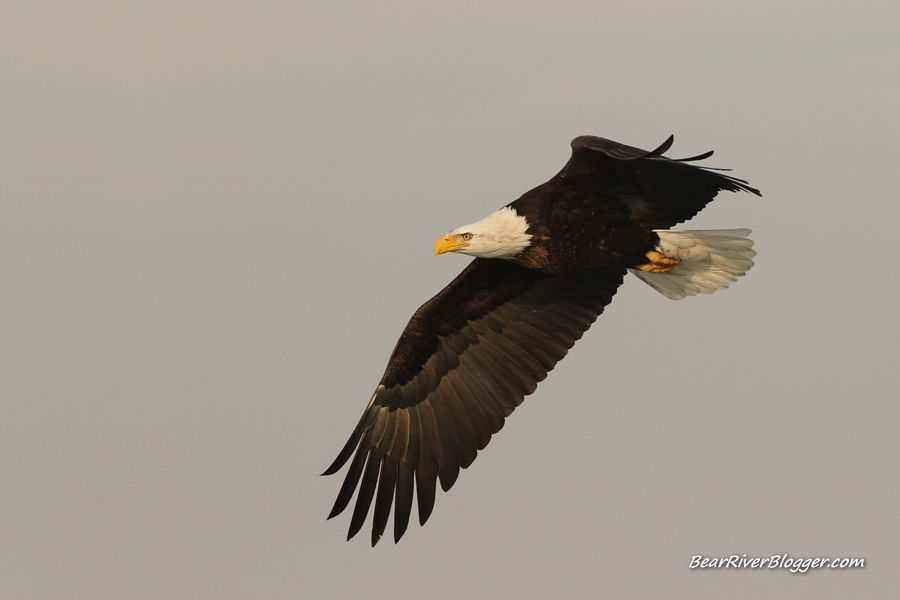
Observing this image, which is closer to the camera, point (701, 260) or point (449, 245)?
point (449, 245)

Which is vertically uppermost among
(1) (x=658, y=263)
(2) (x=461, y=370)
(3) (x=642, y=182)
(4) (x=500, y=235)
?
(3) (x=642, y=182)

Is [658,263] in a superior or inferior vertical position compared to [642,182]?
inferior

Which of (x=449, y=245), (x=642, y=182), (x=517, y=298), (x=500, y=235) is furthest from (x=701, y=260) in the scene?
(x=449, y=245)

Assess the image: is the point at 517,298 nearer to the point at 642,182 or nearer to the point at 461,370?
the point at 461,370

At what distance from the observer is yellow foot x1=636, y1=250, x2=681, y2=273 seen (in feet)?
27.7

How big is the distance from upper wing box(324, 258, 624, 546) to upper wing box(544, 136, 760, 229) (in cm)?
83

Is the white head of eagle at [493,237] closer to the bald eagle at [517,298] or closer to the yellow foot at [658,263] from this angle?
the bald eagle at [517,298]

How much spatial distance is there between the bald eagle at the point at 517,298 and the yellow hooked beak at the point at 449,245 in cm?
1

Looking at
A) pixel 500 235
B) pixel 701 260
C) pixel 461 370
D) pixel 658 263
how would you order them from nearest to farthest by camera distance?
pixel 500 235 → pixel 658 263 → pixel 701 260 → pixel 461 370

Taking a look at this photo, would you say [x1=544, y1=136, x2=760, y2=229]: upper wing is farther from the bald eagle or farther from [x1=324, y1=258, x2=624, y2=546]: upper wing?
[x1=324, y1=258, x2=624, y2=546]: upper wing

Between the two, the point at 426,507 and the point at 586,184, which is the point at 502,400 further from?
the point at 586,184

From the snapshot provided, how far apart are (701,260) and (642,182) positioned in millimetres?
929

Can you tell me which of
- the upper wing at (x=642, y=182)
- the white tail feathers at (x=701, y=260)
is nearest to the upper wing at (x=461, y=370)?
the white tail feathers at (x=701, y=260)

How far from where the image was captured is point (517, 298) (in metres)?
9.14
